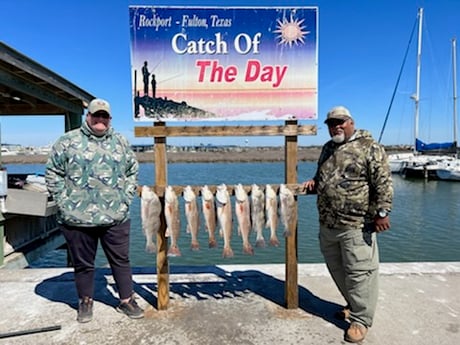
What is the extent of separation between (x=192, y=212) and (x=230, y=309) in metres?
0.99

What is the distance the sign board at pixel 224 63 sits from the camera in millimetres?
3188

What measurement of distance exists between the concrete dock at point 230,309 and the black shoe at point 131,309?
0.22 feet

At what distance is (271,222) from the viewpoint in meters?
3.13

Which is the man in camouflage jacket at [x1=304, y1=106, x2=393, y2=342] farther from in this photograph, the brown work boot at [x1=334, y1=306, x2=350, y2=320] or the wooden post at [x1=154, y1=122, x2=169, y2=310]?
the wooden post at [x1=154, y1=122, x2=169, y2=310]

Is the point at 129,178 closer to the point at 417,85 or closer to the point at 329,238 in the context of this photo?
the point at 329,238

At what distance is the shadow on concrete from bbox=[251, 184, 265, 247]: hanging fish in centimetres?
78

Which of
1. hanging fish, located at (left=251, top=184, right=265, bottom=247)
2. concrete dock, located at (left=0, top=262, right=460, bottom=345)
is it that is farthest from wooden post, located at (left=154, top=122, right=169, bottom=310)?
hanging fish, located at (left=251, top=184, right=265, bottom=247)

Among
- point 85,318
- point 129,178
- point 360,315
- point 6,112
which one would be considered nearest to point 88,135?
point 129,178

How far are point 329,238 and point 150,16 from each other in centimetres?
248

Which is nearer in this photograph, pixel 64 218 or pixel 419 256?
pixel 64 218

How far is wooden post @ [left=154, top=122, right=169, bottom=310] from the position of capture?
3.23 meters

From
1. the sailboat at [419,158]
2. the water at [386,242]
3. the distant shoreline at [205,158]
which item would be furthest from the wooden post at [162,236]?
the distant shoreline at [205,158]

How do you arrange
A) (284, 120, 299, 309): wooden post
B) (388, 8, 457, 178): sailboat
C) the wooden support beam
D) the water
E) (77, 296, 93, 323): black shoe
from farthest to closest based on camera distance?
1. (388, 8, 457, 178): sailboat
2. the water
3. (284, 120, 299, 309): wooden post
4. the wooden support beam
5. (77, 296, 93, 323): black shoe

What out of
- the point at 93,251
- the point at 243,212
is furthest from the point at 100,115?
the point at 243,212
